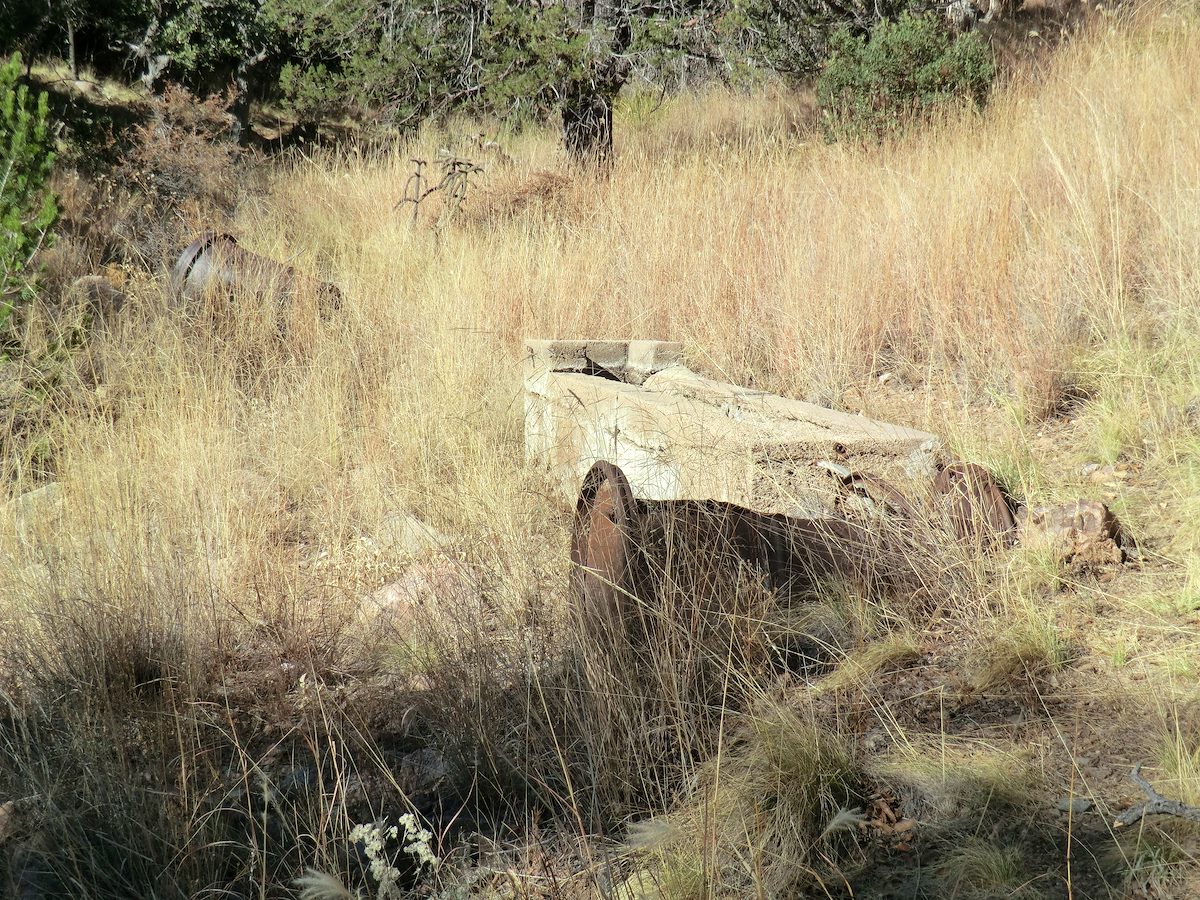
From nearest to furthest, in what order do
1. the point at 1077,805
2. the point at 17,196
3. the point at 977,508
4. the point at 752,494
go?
the point at 1077,805 → the point at 977,508 → the point at 752,494 → the point at 17,196

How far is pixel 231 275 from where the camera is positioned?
6469mm

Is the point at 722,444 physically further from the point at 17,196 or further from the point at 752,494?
the point at 17,196

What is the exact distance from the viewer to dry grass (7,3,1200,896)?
2.34m

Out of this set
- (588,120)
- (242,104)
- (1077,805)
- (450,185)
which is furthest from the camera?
Result: (242,104)

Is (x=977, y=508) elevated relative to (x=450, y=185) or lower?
lower

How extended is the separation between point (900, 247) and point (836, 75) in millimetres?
3568

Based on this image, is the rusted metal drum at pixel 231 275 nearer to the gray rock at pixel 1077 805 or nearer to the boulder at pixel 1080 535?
the boulder at pixel 1080 535

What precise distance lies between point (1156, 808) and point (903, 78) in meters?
7.41

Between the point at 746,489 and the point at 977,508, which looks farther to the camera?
the point at 746,489

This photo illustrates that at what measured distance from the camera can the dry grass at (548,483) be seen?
2340 mm

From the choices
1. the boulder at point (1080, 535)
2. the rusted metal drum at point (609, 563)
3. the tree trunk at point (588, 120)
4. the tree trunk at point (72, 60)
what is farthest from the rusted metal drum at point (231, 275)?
the tree trunk at point (72, 60)

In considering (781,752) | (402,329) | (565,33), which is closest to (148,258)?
(402,329)

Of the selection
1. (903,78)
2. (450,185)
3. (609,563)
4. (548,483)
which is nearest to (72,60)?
(450,185)

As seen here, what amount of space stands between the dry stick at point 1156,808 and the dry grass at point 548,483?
21 centimetres
